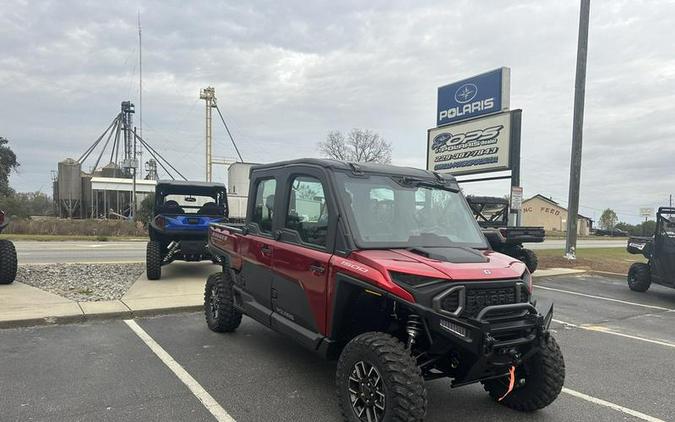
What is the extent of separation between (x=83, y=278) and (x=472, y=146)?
13.4 m

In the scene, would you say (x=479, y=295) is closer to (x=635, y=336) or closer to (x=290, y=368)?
(x=290, y=368)

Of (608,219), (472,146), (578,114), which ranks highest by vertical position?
(578,114)

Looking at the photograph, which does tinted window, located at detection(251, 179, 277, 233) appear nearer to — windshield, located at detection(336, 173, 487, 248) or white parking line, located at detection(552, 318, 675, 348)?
windshield, located at detection(336, 173, 487, 248)

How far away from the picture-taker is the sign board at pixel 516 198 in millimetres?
14523

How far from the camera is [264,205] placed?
5.30 m

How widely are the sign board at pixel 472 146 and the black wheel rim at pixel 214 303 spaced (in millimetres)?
12870

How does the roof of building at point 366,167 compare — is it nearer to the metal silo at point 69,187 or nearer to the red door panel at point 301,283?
the red door panel at point 301,283

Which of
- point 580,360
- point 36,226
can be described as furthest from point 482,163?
point 36,226

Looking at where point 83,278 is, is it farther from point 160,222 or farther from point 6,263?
point 160,222

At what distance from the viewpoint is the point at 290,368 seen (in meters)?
5.05

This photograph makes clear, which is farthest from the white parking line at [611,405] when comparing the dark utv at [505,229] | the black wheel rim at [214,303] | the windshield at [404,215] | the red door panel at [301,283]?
the dark utv at [505,229]

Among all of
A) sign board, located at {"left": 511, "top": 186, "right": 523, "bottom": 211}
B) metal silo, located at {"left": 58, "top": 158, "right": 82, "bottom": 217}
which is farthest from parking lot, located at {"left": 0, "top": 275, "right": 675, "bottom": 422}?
metal silo, located at {"left": 58, "top": 158, "right": 82, "bottom": 217}

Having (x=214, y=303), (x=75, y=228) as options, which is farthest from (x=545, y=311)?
(x=75, y=228)

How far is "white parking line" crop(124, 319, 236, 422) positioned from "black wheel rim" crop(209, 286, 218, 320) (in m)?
0.76
